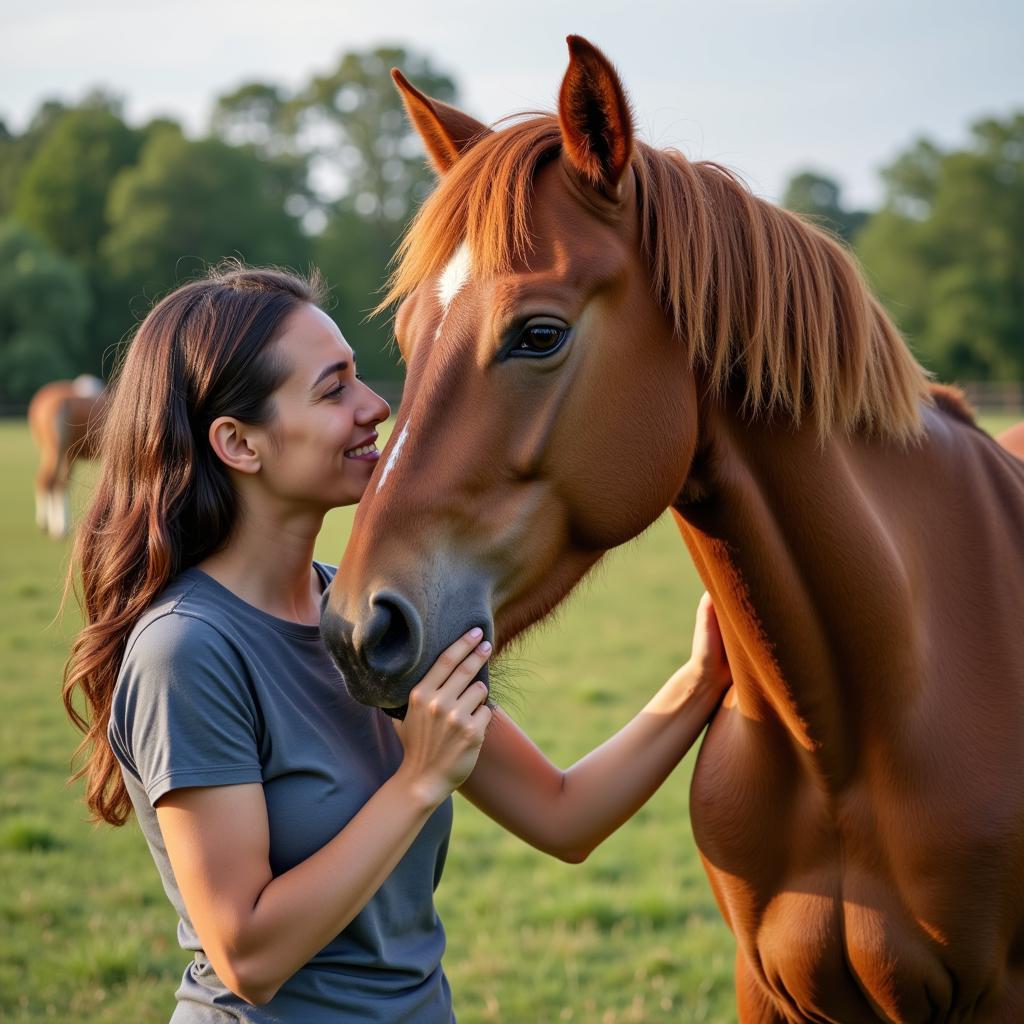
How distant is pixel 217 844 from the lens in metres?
1.77

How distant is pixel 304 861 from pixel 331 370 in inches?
35.4

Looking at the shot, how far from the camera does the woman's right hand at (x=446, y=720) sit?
1.72m

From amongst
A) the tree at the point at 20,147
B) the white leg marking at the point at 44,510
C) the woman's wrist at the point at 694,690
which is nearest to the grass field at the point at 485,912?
the woman's wrist at the point at 694,690

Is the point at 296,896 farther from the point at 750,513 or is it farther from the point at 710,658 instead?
the point at 710,658

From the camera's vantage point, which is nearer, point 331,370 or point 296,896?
point 296,896

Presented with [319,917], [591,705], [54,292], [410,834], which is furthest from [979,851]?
[54,292]

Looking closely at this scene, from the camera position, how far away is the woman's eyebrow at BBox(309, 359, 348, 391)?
2072 millimetres

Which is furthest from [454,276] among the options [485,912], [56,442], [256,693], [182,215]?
[182,215]

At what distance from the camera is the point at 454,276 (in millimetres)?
1853

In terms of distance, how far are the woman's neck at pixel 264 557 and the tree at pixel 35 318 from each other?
45978 millimetres

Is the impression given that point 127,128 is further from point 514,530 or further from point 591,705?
point 514,530

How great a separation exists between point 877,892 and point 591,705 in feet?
17.0

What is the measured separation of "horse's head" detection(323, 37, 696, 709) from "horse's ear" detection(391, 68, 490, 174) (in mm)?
301

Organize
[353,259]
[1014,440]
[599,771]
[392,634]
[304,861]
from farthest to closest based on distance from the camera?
[353,259] → [1014,440] → [599,771] → [304,861] → [392,634]
